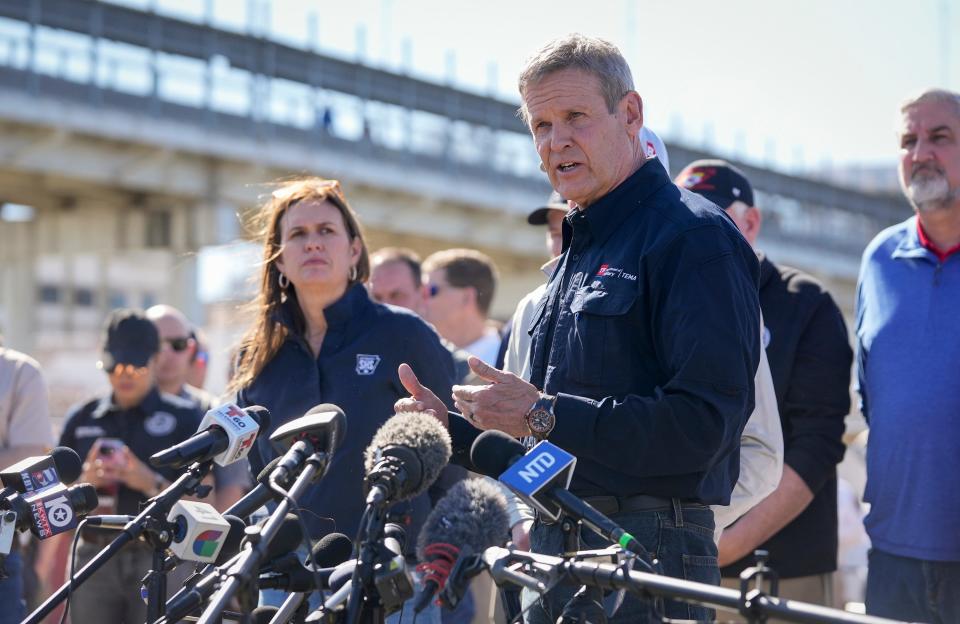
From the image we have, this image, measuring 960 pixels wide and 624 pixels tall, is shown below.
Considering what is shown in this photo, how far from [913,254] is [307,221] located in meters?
2.48

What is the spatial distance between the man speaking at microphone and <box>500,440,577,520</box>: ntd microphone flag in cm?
34

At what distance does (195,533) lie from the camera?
3.56 meters

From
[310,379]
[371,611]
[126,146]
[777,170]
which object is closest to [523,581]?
[371,611]

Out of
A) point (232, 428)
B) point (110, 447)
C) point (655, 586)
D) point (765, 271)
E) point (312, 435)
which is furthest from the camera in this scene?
point (110, 447)

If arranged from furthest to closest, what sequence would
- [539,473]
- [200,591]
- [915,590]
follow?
[915,590] → [200,591] → [539,473]

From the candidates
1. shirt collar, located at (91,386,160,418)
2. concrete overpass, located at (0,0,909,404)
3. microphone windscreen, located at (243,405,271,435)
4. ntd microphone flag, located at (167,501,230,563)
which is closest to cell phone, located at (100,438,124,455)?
shirt collar, located at (91,386,160,418)

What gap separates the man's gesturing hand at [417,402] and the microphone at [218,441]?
450 millimetres

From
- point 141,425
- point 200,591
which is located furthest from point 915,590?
point 141,425

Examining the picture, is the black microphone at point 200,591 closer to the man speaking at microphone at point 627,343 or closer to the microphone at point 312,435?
the microphone at point 312,435

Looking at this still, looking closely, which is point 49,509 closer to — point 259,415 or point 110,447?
point 259,415

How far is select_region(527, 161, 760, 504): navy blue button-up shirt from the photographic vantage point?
3.32 meters

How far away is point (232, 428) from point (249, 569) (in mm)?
746

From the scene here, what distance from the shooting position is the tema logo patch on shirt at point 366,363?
16.7 feet

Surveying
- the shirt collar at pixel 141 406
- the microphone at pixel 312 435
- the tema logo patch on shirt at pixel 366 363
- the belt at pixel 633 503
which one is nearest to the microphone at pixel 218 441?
the microphone at pixel 312 435
